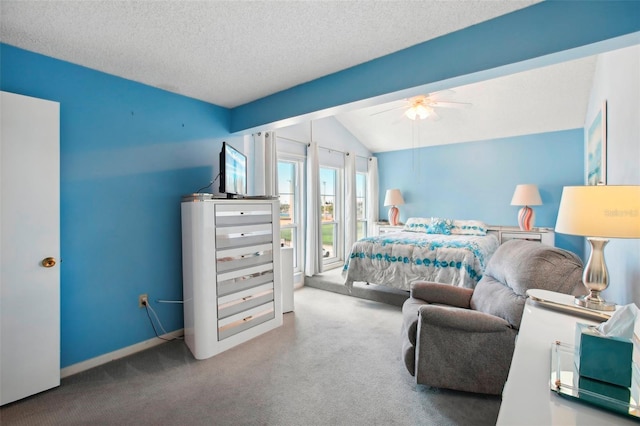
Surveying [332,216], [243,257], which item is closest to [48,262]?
[243,257]

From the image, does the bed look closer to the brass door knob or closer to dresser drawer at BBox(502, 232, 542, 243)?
dresser drawer at BBox(502, 232, 542, 243)

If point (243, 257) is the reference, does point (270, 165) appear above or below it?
above

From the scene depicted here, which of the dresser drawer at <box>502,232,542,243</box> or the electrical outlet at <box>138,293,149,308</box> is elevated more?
the dresser drawer at <box>502,232,542,243</box>

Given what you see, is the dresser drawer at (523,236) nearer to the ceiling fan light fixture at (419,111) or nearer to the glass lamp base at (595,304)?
the ceiling fan light fixture at (419,111)

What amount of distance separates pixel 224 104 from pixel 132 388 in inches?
108

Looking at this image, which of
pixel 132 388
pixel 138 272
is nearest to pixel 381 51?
pixel 138 272

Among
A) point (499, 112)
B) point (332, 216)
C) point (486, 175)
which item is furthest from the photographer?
point (332, 216)

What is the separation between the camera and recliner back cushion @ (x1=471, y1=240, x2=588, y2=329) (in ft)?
5.96

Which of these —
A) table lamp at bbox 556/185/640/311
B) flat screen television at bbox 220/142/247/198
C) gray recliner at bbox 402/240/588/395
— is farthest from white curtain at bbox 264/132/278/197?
table lamp at bbox 556/185/640/311

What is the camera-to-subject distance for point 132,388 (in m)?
2.18

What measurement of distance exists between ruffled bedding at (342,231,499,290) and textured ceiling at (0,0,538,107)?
7.54 feet

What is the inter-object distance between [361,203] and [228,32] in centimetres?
466

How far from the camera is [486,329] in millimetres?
1882

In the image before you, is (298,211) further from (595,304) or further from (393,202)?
(595,304)
